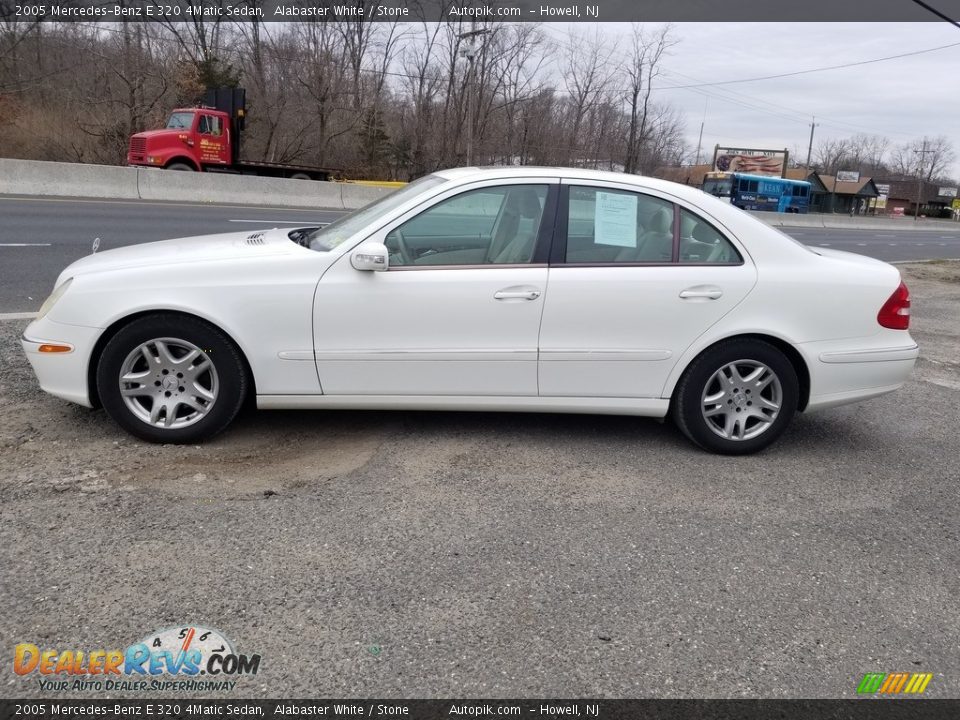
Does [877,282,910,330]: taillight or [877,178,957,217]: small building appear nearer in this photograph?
[877,282,910,330]: taillight

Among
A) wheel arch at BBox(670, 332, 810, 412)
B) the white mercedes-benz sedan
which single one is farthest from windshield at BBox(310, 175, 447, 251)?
wheel arch at BBox(670, 332, 810, 412)

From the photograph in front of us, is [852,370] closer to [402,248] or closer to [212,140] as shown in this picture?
[402,248]

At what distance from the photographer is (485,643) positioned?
262cm

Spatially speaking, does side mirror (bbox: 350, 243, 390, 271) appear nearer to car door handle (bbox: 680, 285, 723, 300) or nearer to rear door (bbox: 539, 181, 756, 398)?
rear door (bbox: 539, 181, 756, 398)

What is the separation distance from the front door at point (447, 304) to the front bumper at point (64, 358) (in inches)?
45.4

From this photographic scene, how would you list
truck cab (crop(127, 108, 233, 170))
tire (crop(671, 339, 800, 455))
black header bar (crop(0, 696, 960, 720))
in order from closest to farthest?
black header bar (crop(0, 696, 960, 720))
tire (crop(671, 339, 800, 455))
truck cab (crop(127, 108, 233, 170))

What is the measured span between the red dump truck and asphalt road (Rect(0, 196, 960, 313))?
4447 mm

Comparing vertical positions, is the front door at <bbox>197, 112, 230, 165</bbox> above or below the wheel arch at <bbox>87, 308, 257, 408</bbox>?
above

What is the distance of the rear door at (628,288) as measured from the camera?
4199 millimetres

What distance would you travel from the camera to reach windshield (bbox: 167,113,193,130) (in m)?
24.3

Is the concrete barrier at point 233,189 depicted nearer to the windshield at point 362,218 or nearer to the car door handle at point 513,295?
the windshield at point 362,218

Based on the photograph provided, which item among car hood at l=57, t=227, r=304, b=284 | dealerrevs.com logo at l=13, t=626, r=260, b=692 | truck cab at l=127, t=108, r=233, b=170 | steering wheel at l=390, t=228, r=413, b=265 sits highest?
truck cab at l=127, t=108, r=233, b=170

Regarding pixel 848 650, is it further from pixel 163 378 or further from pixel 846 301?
pixel 163 378

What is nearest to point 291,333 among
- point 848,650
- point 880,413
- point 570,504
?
point 570,504
